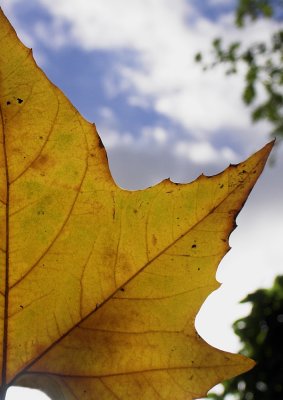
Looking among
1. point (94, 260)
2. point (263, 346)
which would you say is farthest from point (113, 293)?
point (263, 346)

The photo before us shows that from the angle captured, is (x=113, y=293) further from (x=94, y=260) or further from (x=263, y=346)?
(x=263, y=346)

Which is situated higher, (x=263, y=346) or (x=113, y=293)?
(x=263, y=346)

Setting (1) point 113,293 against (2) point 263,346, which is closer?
(1) point 113,293

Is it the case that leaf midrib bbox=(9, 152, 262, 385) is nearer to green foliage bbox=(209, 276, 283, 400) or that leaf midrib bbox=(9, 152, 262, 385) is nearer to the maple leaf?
the maple leaf

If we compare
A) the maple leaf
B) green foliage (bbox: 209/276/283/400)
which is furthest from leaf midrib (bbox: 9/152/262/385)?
green foliage (bbox: 209/276/283/400)

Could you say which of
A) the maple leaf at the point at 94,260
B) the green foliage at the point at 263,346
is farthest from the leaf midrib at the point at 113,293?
the green foliage at the point at 263,346
